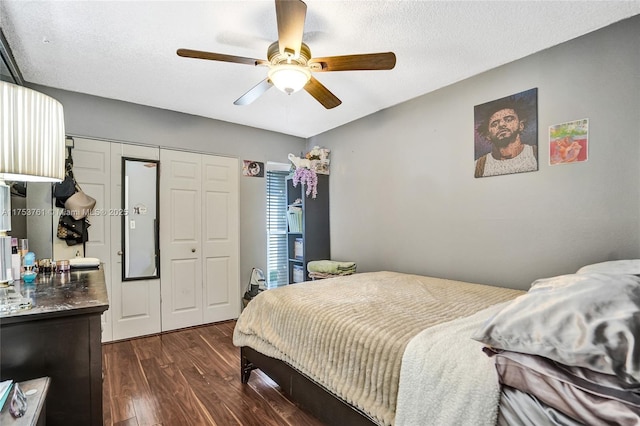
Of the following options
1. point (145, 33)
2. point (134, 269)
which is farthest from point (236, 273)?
point (145, 33)

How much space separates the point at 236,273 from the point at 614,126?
374 centimetres

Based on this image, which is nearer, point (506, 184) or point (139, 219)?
point (506, 184)

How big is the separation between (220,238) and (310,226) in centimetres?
111

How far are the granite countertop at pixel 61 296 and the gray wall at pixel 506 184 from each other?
257 cm

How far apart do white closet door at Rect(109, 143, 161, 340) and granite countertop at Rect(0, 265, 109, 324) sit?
4.21 ft

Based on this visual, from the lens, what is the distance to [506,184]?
246 centimetres

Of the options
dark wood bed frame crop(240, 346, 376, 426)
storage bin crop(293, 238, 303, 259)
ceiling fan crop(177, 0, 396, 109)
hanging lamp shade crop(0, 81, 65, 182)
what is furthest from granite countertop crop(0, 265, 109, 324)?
storage bin crop(293, 238, 303, 259)

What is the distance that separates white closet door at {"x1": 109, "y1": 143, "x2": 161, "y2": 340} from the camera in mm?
3176

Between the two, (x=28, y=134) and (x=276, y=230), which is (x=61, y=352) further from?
(x=276, y=230)

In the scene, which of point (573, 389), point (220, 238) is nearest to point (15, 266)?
point (220, 238)

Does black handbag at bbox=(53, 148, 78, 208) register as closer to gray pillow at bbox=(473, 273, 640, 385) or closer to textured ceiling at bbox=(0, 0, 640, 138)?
textured ceiling at bbox=(0, 0, 640, 138)

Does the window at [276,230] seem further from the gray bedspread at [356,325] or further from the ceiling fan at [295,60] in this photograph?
the ceiling fan at [295,60]

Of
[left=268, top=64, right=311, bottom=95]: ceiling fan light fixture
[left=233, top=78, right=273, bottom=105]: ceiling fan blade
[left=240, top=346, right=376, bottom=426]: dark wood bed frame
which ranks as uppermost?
[left=233, top=78, right=273, bottom=105]: ceiling fan blade

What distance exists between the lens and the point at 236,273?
12.9 feet
